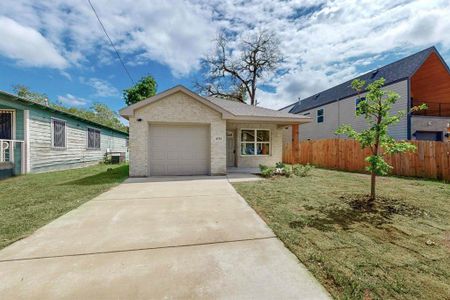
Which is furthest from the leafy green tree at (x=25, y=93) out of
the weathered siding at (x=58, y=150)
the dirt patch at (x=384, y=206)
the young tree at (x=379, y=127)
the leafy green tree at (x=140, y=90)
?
the dirt patch at (x=384, y=206)

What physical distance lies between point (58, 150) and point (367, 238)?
Result: 14485 millimetres

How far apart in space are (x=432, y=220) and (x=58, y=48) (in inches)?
616

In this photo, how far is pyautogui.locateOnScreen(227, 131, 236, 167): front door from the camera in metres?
11.8

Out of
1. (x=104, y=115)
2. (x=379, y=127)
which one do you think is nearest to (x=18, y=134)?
(x=379, y=127)

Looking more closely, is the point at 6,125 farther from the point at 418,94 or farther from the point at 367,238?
the point at 418,94

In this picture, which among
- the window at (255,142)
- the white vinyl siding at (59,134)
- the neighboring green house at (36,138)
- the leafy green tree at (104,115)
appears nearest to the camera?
the neighboring green house at (36,138)

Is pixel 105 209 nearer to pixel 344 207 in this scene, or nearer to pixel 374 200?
pixel 344 207

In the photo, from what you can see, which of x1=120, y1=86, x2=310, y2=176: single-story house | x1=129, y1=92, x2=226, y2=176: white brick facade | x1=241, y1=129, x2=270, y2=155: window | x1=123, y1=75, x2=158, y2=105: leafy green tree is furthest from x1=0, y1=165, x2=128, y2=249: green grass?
x1=123, y1=75, x2=158, y2=105: leafy green tree

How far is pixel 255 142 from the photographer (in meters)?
11.6

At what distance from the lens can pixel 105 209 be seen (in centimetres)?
439

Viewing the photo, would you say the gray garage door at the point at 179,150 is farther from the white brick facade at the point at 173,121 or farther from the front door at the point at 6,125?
the front door at the point at 6,125

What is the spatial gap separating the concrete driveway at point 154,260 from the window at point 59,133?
943 cm

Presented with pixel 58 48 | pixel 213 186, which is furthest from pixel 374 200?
pixel 58 48

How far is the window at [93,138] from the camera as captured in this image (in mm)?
14728
